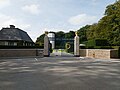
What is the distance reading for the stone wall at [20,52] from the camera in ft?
110

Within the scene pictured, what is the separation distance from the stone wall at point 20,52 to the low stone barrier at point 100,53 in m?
6.84

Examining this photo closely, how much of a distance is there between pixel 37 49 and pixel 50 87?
85.9 feet

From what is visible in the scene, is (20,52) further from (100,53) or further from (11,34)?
(11,34)

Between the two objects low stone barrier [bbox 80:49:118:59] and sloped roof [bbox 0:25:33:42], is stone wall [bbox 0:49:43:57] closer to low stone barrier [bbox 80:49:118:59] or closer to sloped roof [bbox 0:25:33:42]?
low stone barrier [bbox 80:49:118:59]

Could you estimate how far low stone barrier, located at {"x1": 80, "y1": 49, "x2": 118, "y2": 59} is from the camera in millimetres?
29297

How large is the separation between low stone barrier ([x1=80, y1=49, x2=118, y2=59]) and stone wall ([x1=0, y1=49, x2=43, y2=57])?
684cm

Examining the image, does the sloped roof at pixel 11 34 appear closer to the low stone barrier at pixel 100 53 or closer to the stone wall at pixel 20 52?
the stone wall at pixel 20 52

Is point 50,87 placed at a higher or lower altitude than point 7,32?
lower

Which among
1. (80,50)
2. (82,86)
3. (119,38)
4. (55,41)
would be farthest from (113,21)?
(55,41)

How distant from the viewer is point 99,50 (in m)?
31.1

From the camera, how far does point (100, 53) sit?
30953 mm

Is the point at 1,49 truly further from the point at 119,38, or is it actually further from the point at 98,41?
the point at 119,38

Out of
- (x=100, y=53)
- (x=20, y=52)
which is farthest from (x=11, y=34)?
(x=100, y=53)

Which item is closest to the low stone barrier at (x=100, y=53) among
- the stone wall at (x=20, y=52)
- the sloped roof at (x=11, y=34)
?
the stone wall at (x=20, y=52)
